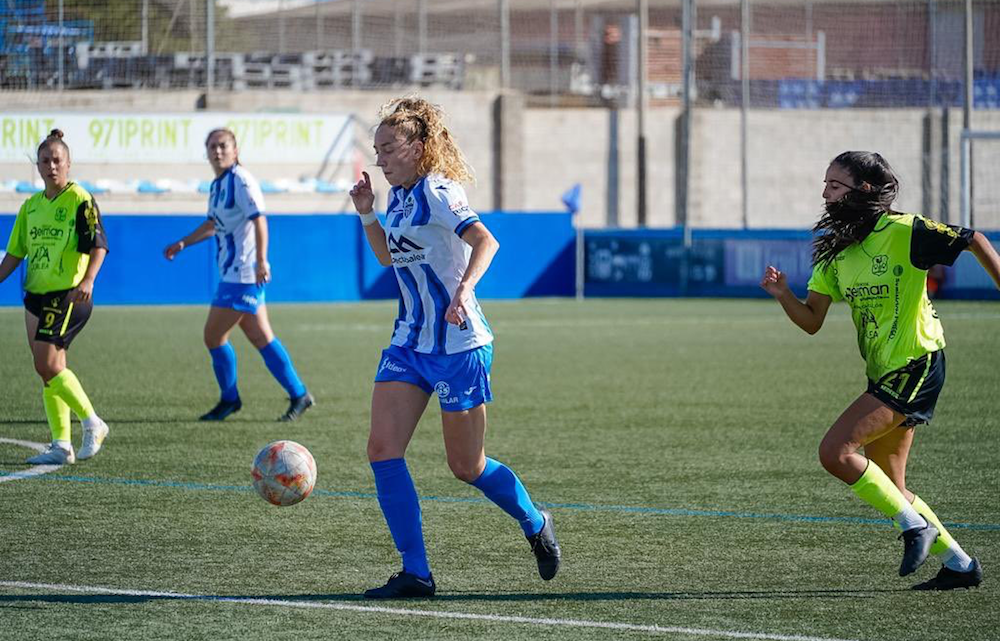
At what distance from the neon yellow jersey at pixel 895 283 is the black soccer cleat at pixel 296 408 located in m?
6.18

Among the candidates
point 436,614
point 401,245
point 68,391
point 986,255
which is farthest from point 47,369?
point 986,255

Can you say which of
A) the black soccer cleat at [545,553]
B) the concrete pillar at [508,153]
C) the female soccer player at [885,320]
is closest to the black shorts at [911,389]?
the female soccer player at [885,320]

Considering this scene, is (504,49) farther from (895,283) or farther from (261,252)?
(895,283)

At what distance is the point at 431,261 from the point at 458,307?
0.36m

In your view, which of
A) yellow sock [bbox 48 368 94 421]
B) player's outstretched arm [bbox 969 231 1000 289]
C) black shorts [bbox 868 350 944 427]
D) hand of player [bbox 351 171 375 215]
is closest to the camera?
player's outstretched arm [bbox 969 231 1000 289]

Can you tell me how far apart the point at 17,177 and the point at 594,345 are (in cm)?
1527

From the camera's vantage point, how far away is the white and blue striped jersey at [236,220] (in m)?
11.6

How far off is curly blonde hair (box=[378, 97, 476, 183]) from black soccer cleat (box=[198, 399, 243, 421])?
5.91 m

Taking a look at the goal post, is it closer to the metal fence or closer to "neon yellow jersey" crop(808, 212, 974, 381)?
the metal fence

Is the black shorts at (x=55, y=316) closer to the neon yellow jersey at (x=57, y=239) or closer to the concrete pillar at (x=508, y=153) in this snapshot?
the neon yellow jersey at (x=57, y=239)

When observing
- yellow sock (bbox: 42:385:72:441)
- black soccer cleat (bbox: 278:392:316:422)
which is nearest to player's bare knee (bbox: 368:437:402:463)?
yellow sock (bbox: 42:385:72:441)

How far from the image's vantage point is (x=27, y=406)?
40.6 feet

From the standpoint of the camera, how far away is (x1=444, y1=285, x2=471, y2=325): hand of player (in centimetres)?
573

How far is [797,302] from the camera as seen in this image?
20.5 ft
